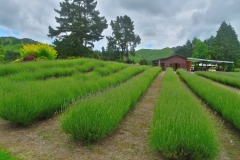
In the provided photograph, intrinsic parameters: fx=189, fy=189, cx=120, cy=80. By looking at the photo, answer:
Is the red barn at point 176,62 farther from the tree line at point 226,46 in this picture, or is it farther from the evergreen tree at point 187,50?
the evergreen tree at point 187,50

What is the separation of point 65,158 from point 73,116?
706 millimetres

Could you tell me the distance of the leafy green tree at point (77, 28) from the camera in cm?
2665

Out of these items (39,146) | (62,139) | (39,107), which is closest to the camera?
(39,146)

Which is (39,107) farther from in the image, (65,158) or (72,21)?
(72,21)

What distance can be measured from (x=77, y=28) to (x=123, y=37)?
25834mm

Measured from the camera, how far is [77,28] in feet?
87.6

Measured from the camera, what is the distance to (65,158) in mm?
2701

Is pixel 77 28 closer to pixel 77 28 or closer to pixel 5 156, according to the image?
pixel 77 28

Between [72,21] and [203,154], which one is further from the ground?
[72,21]

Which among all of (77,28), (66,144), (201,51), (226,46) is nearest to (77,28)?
(77,28)

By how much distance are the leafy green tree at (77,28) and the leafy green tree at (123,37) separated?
1904 cm

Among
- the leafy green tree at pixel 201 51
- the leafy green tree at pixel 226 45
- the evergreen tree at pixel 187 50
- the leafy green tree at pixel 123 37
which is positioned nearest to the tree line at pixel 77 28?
the leafy green tree at pixel 123 37

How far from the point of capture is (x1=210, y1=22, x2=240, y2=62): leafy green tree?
4825 cm

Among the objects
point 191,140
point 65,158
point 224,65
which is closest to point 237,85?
point 191,140
